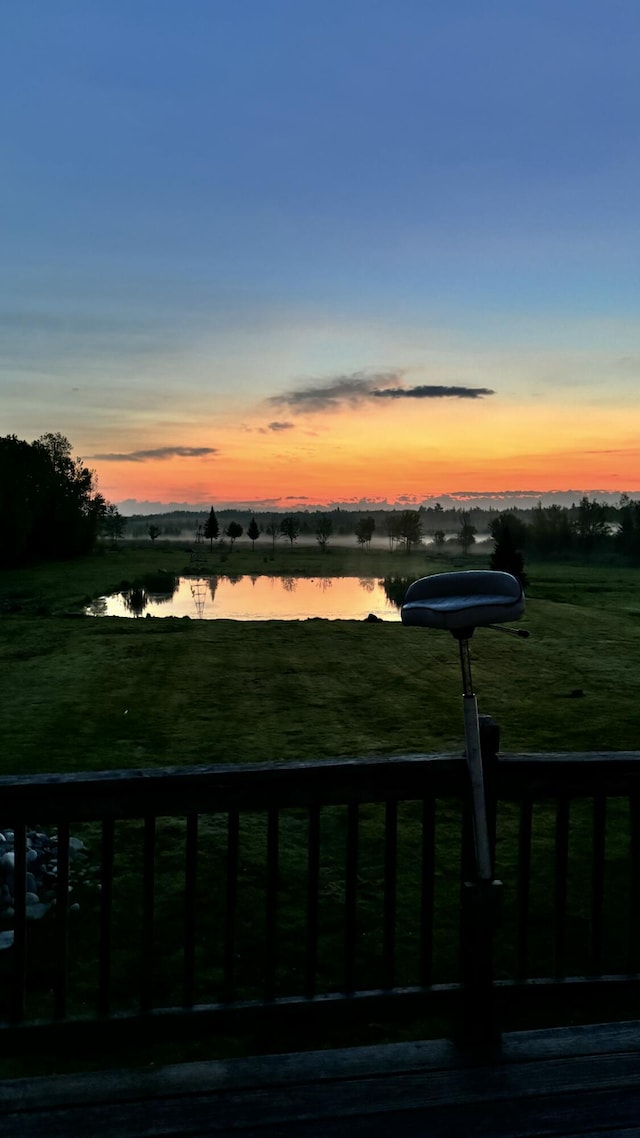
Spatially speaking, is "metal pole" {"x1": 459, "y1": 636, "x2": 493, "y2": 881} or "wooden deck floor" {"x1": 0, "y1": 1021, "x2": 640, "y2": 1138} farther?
"metal pole" {"x1": 459, "y1": 636, "x2": 493, "y2": 881}

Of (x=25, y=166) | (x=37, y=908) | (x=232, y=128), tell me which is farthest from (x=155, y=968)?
(x=25, y=166)

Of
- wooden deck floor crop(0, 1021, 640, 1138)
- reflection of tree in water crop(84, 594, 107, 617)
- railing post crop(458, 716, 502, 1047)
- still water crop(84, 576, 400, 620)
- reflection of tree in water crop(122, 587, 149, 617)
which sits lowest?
still water crop(84, 576, 400, 620)

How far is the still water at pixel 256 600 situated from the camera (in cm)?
3828

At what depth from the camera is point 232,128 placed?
44.7 ft

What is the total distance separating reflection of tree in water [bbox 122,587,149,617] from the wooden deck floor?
34429mm

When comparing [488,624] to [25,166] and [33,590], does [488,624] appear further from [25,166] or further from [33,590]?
[33,590]

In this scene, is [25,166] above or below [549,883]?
above

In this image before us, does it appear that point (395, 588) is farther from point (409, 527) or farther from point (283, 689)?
point (409, 527)

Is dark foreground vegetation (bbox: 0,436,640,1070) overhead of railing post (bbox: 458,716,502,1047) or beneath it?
beneath

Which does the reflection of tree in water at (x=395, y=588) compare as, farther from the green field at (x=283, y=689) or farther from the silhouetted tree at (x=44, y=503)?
the silhouetted tree at (x=44, y=503)

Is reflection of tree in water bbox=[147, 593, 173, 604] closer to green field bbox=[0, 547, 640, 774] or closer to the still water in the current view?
the still water

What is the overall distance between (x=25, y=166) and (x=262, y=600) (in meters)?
34.2

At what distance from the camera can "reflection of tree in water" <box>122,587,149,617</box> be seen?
128ft

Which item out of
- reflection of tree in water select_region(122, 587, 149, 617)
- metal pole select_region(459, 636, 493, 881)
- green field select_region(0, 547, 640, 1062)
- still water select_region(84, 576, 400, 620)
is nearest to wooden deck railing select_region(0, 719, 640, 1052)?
metal pole select_region(459, 636, 493, 881)
